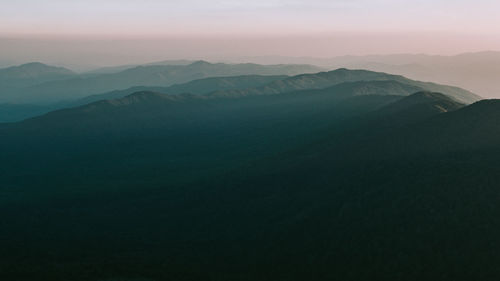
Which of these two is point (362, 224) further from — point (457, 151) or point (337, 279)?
point (457, 151)

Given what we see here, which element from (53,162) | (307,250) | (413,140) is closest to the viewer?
(307,250)

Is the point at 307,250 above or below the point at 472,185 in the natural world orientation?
below

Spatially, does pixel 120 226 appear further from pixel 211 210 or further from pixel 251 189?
pixel 251 189

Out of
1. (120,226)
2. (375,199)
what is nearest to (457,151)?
(375,199)

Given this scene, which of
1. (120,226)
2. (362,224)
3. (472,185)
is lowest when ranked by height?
(120,226)

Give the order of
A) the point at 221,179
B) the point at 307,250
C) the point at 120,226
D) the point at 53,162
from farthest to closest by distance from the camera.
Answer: the point at 53,162 → the point at 221,179 → the point at 120,226 → the point at 307,250

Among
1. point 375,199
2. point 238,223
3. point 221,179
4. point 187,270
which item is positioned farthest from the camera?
point 221,179

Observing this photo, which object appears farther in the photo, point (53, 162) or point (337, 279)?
point (53, 162)

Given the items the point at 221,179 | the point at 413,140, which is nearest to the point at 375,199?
the point at 413,140

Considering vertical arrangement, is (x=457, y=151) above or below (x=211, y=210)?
above
